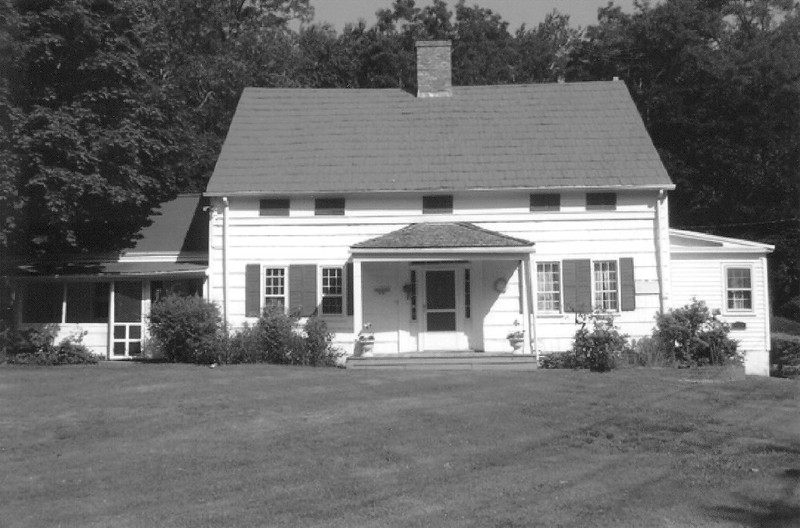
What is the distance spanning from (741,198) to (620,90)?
14.9 meters

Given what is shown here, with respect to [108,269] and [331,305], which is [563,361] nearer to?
[331,305]

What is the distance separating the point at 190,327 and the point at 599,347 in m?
9.27

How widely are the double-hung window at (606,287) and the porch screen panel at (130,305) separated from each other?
37.6 feet

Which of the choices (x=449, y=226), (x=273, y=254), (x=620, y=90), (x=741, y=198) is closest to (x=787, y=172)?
(x=741, y=198)

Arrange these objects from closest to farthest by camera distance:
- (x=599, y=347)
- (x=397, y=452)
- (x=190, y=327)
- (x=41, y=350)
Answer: (x=397, y=452)
(x=599, y=347)
(x=190, y=327)
(x=41, y=350)

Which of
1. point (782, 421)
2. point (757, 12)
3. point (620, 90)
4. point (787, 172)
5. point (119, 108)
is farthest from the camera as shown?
point (757, 12)

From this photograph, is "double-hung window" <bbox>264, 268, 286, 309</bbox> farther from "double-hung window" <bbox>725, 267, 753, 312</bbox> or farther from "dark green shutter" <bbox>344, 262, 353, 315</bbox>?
"double-hung window" <bbox>725, 267, 753, 312</bbox>

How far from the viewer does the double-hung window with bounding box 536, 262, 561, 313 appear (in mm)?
23797

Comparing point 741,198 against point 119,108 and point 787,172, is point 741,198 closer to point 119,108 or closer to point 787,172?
point 787,172

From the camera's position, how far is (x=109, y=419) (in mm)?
14945

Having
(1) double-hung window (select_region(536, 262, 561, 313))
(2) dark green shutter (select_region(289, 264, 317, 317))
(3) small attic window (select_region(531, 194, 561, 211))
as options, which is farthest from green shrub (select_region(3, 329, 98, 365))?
(3) small attic window (select_region(531, 194, 561, 211))

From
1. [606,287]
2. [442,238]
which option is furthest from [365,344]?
[606,287]

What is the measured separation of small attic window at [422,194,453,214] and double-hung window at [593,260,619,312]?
382 cm

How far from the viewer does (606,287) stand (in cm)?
2373
